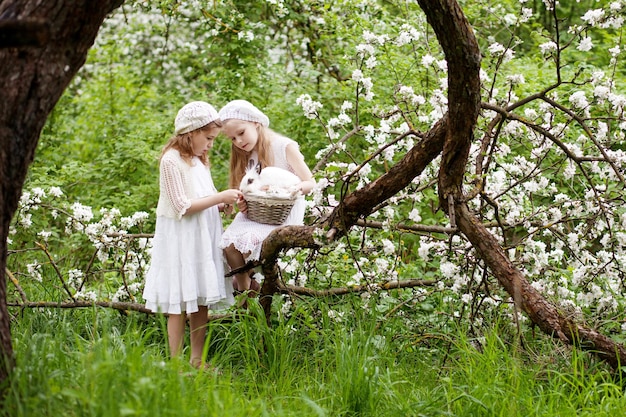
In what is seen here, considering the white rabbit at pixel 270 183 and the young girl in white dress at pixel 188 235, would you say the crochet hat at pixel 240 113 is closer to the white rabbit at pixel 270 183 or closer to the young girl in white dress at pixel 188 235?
the young girl in white dress at pixel 188 235

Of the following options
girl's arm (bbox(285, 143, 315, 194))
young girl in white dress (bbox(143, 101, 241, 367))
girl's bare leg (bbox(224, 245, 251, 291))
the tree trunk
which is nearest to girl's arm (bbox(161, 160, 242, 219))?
young girl in white dress (bbox(143, 101, 241, 367))

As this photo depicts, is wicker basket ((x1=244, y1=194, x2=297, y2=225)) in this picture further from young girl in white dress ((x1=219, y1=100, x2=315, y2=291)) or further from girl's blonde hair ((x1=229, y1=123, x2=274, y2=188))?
girl's blonde hair ((x1=229, y1=123, x2=274, y2=188))

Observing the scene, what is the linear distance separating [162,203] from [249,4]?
4.54m

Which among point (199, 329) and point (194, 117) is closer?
point (194, 117)

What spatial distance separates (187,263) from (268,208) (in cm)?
49

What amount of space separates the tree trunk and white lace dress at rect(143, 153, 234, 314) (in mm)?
1499

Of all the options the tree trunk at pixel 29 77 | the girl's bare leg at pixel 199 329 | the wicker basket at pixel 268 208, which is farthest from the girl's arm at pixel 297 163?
the tree trunk at pixel 29 77

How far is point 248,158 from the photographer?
176 inches

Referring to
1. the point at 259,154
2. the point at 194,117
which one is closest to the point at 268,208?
the point at 259,154

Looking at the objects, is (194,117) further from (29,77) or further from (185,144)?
(29,77)

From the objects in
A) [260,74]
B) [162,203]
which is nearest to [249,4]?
[260,74]

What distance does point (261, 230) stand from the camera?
4195mm

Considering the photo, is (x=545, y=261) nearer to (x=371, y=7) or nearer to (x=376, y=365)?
(x=376, y=365)

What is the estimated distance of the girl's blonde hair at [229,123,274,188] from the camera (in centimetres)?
439
